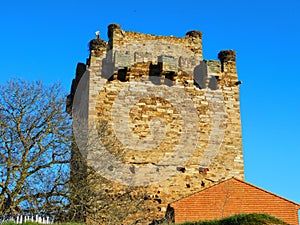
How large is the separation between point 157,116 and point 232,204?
389 cm

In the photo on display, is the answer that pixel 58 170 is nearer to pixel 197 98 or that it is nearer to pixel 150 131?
pixel 150 131

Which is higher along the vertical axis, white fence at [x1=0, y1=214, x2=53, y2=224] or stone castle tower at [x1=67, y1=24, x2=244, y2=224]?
stone castle tower at [x1=67, y1=24, x2=244, y2=224]

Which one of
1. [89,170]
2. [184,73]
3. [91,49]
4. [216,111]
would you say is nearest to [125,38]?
[91,49]

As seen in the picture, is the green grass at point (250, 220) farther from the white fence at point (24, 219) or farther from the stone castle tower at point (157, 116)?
the stone castle tower at point (157, 116)

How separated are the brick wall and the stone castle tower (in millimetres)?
868

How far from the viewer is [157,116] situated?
1775cm

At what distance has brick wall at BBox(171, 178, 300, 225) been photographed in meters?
15.7

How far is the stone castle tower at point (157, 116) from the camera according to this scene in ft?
54.6

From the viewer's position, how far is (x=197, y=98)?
60.6 feet

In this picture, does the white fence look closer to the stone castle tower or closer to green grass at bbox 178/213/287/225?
the stone castle tower

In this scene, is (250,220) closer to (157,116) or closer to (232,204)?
(232,204)

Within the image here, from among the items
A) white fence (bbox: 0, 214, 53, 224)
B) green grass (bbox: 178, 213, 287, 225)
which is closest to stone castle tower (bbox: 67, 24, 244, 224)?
white fence (bbox: 0, 214, 53, 224)

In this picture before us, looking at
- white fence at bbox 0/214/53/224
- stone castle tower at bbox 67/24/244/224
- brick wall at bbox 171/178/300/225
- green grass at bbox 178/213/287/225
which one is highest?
stone castle tower at bbox 67/24/244/224

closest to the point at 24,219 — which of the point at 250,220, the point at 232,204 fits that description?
the point at 250,220
